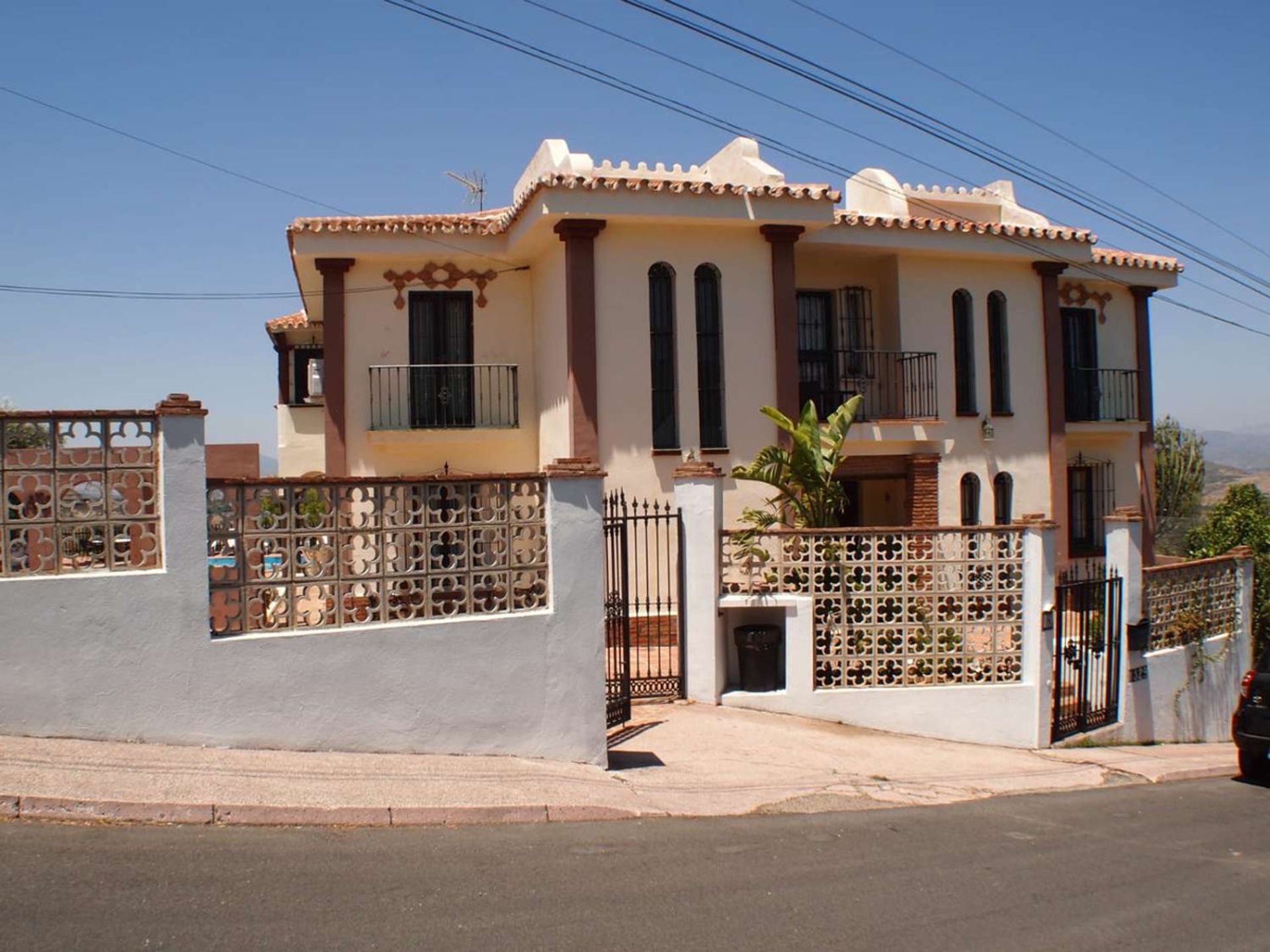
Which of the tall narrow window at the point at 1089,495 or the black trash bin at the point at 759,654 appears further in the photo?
the tall narrow window at the point at 1089,495

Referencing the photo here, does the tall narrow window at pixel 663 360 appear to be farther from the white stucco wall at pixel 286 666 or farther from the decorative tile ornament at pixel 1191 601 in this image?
the white stucco wall at pixel 286 666

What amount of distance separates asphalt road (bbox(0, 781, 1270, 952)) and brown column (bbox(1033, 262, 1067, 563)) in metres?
11.9

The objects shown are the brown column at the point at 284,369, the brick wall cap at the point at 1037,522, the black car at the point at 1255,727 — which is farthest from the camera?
the brown column at the point at 284,369

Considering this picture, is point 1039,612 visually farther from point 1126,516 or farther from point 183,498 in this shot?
point 183,498

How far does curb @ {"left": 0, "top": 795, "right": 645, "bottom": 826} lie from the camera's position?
5734 mm

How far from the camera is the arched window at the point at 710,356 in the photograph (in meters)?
15.4

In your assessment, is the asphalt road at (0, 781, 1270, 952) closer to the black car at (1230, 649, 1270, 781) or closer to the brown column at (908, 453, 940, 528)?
the black car at (1230, 649, 1270, 781)

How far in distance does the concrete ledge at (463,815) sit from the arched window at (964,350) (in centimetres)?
1339

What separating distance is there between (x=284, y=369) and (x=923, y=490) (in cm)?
1388

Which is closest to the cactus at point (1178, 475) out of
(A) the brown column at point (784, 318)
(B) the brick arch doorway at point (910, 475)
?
(B) the brick arch doorway at point (910, 475)

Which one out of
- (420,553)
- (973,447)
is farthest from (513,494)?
(973,447)

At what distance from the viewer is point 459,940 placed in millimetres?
4738

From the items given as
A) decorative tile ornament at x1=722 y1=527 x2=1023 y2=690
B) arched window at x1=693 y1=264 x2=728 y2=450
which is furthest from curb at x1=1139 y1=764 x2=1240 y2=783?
arched window at x1=693 y1=264 x2=728 y2=450

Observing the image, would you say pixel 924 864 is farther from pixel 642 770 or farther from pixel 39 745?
pixel 39 745
